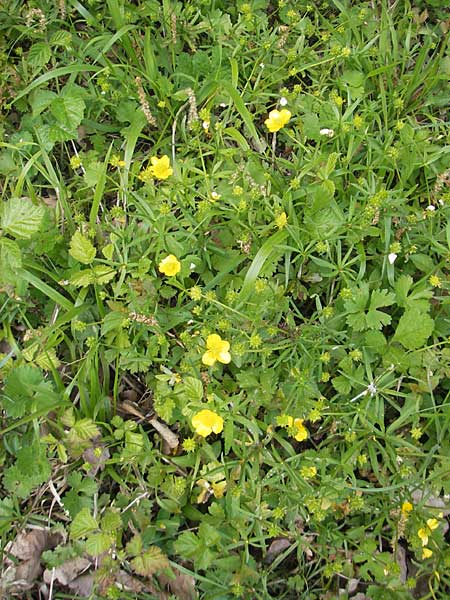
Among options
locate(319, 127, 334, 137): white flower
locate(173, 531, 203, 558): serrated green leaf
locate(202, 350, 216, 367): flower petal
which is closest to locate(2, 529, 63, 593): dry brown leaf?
locate(173, 531, 203, 558): serrated green leaf

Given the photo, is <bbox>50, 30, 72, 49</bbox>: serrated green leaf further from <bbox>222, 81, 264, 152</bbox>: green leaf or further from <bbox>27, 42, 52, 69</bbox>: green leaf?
<bbox>222, 81, 264, 152</bbox>: green leaf

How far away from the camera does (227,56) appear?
8.73 ft

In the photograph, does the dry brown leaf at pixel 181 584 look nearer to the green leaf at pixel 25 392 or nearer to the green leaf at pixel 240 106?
the green leaf at pixel 25 392

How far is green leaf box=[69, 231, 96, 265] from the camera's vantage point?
7.42 feet

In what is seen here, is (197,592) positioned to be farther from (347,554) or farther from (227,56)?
(227,56)

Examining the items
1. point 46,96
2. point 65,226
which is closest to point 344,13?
point 46,96

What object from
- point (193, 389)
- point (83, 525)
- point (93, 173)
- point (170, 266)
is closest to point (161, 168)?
point (93, 173)

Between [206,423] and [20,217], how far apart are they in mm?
1042

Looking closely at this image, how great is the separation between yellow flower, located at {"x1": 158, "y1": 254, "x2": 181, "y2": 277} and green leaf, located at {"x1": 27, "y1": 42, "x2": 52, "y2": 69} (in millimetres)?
1141

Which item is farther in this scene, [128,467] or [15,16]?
[15,16]

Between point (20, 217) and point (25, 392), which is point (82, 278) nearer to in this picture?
point (20, 217)

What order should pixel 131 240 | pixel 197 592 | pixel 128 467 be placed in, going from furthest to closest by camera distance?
1. pixel 131 240
2. pixel 128 467
3. pixel 197 592

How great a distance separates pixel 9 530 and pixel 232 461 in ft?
2.96

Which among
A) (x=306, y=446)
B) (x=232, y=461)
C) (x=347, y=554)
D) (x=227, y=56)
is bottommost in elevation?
(x=347, y=554)
